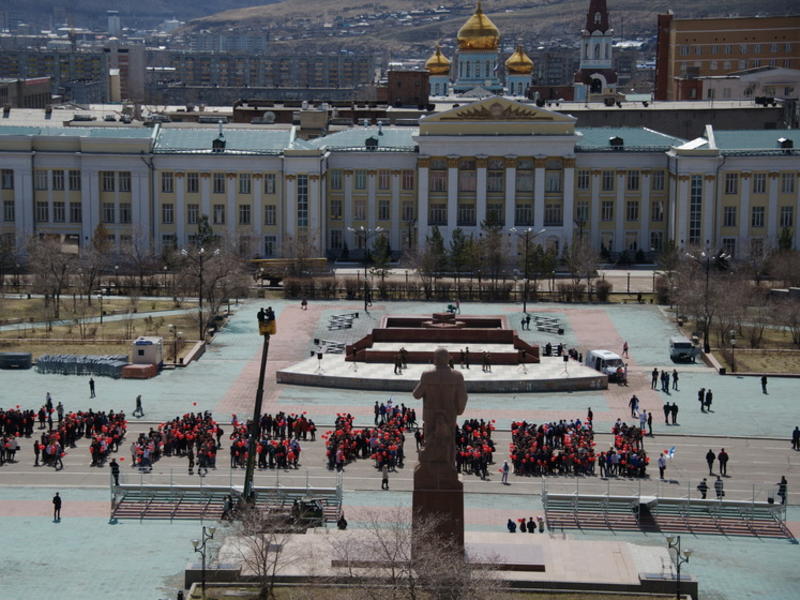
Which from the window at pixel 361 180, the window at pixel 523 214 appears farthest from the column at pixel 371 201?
the window at pixel 523 214

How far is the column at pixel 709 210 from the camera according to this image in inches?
4309

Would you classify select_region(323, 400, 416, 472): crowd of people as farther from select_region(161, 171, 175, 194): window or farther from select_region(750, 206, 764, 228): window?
select_region(750, 206, 764, 228): window

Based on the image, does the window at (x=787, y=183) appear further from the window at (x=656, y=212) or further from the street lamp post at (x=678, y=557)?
the street lamp post at (x=678, y=557)

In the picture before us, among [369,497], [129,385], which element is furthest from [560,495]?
[129,385]

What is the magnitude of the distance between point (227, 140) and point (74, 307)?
81.2 feet

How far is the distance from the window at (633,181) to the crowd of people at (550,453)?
54.3 metres

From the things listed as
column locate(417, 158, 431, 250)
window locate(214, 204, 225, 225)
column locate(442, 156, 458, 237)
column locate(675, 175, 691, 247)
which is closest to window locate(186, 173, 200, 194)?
window locate(214, 204, 225, 225)

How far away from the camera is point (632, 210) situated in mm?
113375

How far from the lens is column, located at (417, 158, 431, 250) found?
112500 millimetres

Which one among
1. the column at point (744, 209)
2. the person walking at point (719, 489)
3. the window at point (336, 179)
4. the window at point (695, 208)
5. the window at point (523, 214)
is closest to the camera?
→ the person walking at point (719, 489)

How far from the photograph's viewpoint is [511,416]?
67250 millimetres

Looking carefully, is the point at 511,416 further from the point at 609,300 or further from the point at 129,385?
the point at 609,300

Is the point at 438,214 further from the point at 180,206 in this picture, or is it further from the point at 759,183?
the point at 759,183

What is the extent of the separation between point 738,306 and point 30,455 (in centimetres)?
3551
